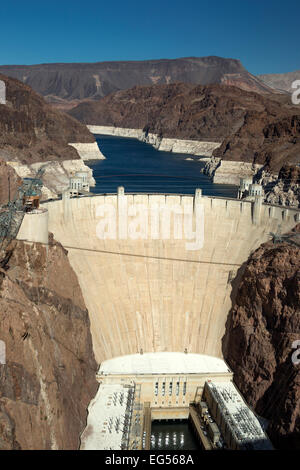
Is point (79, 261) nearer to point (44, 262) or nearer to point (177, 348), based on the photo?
point (44, 262)

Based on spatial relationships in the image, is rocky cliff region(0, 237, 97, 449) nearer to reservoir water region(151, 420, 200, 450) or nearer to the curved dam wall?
the curved dam wall

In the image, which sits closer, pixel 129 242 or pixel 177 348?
pixel 177 348

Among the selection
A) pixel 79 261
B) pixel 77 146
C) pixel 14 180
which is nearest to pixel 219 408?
pixel 79 261

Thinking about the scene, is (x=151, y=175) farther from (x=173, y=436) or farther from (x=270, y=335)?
(x=173, y=436)

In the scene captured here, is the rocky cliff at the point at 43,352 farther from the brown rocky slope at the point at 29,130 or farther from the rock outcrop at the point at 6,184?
the brown rocky slope at the point at 29,130

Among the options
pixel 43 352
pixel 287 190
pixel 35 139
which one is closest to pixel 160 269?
pixel 43 352
